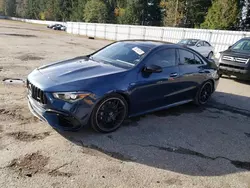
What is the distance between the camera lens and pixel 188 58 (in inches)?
222

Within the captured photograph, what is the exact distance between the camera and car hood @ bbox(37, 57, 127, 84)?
157 inches

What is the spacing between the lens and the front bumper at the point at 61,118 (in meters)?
3.71

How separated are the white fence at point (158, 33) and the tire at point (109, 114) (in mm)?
16728

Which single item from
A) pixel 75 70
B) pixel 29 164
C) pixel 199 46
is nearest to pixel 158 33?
pixel 199 46

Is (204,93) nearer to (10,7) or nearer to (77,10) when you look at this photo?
(77,10)

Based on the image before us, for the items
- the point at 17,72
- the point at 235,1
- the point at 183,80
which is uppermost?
A: the point at 235,1

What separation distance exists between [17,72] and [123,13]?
49.5m

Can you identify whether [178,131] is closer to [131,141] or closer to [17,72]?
[131,141]

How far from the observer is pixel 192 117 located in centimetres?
540

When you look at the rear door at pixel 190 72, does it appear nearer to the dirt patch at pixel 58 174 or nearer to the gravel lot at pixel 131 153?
the gravel lot at pixel 131 153

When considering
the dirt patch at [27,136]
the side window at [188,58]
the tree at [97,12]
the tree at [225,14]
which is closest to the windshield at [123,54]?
the side window at [188,58]

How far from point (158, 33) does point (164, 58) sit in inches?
881

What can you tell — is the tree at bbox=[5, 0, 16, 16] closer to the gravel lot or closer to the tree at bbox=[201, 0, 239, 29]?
the tree at bbox=[201, 0, 239, 29]

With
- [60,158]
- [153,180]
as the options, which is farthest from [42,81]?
[153,180]
